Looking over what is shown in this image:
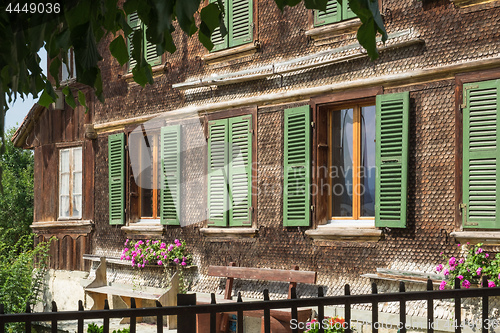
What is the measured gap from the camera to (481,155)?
706cm

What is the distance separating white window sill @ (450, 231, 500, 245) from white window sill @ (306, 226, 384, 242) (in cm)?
104

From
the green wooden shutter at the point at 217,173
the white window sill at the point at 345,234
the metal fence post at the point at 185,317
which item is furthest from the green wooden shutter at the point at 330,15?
the metal fence post at the point at 185,317

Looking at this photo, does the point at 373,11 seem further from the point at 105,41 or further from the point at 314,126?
the point at 105,41

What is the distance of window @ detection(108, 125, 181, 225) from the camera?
1084 centimetres

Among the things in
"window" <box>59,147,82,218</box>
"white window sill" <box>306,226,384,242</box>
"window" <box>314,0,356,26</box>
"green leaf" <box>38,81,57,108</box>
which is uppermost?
"window" <box>314,0,356,26</box>

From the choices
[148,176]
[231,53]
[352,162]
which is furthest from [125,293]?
[352,162]

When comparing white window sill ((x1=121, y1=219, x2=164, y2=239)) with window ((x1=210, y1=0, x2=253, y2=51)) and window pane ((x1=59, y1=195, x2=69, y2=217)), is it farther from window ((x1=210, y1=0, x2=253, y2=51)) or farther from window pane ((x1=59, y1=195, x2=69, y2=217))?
window ((x1=210, y1=0, x2=253, y2=51))

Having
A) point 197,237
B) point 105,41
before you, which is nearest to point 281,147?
point 197,237

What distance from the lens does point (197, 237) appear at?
10445 millimetres

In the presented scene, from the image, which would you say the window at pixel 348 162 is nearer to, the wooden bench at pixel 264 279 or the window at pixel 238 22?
the wooden bench at pixel 264 279

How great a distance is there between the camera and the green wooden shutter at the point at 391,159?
25.2 ft

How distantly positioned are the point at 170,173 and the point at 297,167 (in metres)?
2.86

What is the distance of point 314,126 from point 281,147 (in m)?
0.68

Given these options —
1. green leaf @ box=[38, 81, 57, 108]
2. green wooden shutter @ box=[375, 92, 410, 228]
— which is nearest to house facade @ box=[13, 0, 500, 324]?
green wooden shutter @ box=[375, 92, 410, 228]
